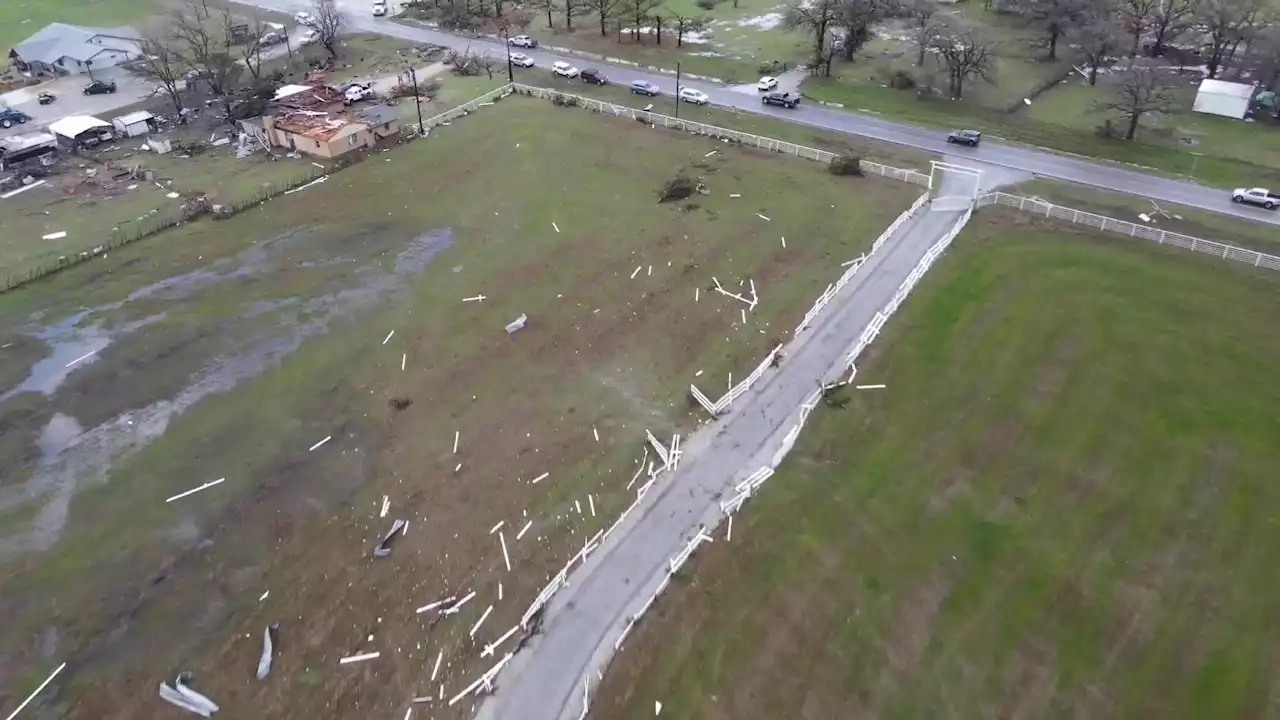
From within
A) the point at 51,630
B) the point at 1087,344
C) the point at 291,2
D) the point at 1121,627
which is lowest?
the point at 51,630

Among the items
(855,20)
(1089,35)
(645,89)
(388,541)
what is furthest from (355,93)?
(1089,35)

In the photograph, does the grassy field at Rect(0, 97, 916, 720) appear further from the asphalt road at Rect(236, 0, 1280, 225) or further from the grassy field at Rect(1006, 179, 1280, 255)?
the grassy field at Rect(1006, 179, 1280, 255)

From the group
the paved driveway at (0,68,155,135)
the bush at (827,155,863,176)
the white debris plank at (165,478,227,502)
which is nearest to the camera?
the white debris plank at (165,478,227,502)

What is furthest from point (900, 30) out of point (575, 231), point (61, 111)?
point (61, 111)

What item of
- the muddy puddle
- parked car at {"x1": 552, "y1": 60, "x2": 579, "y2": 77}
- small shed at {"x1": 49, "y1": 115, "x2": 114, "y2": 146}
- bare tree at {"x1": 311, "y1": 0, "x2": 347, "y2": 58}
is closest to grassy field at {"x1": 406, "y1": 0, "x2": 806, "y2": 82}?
Result: parked car at {"x1": 552, "y1": 60, "x2": 579, "y2": 77}

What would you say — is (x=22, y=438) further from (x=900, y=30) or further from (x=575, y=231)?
(x=900, y=30)

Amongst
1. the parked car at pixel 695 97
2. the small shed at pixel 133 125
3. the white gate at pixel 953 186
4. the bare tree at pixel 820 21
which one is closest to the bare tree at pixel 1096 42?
the bare tree at pixel 820 21

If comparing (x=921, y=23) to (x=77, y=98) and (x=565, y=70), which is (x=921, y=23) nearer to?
(x=565, y=70)

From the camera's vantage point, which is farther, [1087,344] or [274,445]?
[1087,344]
